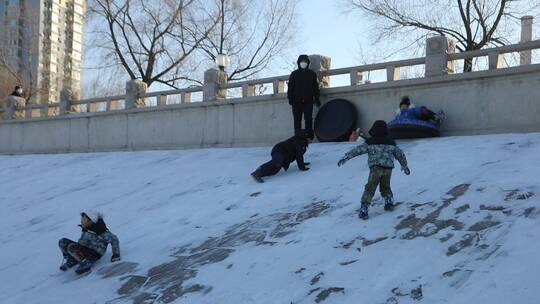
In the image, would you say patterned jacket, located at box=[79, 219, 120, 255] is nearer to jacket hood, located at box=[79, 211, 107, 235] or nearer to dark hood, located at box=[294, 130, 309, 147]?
jacket hood, located at box=[79, 211, 107, 235]

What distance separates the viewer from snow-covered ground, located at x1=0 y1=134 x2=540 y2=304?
17.5 ft

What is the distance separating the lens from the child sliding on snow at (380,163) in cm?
715

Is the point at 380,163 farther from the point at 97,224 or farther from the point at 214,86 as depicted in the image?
the point at 214,86

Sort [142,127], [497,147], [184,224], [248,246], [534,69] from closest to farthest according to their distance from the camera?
[248,246]
[184,224]
[497,147]
[534,69]
[142,127]

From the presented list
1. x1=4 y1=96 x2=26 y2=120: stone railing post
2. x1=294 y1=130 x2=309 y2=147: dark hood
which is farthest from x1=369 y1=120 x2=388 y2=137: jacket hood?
x1=4 y1=96 x2=26 y2=120: stone railing post

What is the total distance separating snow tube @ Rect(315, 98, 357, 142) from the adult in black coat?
2834 millimetres

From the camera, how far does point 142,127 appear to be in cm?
1861

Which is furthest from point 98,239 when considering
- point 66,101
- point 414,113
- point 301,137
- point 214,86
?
point 66,101

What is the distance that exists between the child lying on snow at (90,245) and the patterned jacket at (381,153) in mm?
3265

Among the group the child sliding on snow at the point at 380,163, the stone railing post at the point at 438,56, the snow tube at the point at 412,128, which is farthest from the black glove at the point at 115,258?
the stone railing post at the point at 438,56

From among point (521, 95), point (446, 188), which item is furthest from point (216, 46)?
point (446, 188)

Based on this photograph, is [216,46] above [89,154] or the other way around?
above

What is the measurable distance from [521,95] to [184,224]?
22.7ft

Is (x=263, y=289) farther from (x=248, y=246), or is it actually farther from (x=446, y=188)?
(x=446, y=188)
